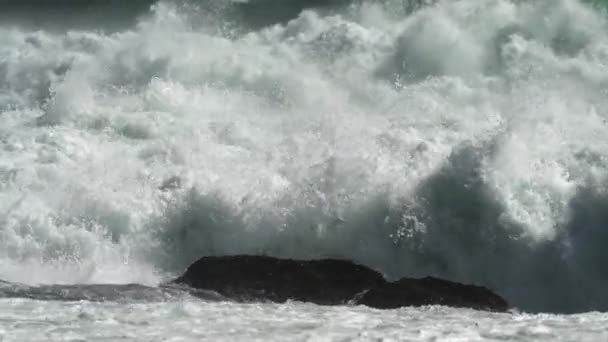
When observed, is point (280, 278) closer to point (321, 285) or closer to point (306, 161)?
point (321, 285)

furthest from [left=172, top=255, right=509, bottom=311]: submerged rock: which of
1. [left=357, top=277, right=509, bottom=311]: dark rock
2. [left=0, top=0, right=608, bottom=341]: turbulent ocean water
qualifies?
[left=0, top=0, right=608, bottom=341]: turbulent ocean water

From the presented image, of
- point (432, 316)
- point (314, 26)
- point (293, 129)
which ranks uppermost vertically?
point (314, 26)

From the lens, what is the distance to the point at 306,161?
1109 centimetres

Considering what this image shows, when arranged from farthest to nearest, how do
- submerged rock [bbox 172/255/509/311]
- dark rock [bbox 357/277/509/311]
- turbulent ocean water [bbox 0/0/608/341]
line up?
submerged rock [bbox 172/255/509/311]
dark rock [bbox 357/277/509/311]
turbulent ocean water [bbox 0/0/608/341]

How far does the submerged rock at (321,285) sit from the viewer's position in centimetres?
876

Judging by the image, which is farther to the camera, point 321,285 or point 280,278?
point 280,278

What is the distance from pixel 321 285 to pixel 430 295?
3.86 feet

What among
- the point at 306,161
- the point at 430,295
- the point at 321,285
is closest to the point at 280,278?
the point at 321,285

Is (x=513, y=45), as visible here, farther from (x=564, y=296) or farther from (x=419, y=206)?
(x=564, y=296)

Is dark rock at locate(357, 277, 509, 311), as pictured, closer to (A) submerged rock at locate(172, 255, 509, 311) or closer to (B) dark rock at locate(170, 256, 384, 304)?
(A) submerged rock at locate(172, 255, 509, 311)

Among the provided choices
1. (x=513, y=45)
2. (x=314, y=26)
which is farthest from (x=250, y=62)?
(x=513, y=45)

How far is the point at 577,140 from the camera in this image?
10320 millimetres

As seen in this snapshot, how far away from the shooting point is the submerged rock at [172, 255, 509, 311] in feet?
28.7

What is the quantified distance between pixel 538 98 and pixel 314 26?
423 cm
